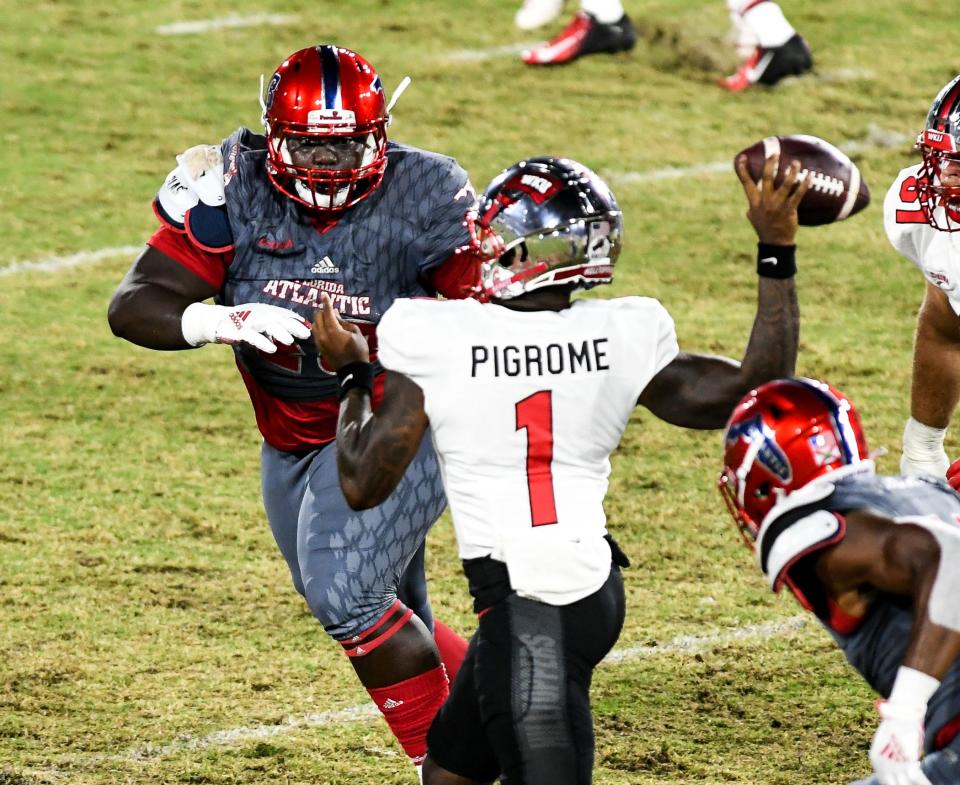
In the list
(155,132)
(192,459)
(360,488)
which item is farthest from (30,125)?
(360,488)

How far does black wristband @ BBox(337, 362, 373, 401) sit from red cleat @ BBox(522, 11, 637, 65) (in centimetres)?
749

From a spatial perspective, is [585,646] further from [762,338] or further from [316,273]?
[316,273]

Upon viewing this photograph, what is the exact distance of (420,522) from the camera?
4484 millimetres

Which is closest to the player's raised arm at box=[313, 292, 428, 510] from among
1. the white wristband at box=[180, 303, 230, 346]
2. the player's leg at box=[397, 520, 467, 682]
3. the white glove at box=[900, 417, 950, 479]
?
the white wristband at box=[180, 303, 230, 346]

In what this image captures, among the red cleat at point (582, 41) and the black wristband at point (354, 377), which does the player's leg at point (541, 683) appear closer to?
the black wristband at point (354, 377)

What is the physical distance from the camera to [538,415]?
3.62m

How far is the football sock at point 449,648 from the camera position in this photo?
4746 millimetres

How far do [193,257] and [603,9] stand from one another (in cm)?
684

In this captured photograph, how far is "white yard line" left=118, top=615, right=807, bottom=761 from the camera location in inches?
190

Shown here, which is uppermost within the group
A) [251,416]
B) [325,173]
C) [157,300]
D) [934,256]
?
[325,173]

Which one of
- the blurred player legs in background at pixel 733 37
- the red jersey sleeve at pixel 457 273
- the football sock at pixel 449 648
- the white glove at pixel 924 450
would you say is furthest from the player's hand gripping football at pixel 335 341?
the blurred player legs in background at pixel 733 37

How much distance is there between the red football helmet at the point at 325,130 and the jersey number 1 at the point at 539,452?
3.76ft

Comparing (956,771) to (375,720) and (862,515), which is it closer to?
(862,515)

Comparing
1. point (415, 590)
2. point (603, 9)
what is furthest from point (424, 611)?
point (603, 9)
